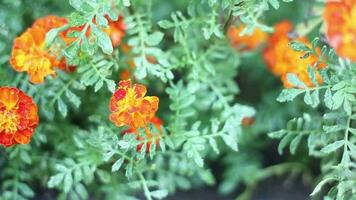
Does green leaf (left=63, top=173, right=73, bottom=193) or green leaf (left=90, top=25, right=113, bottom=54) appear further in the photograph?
green leaf (left=63, top=173, right=73, bottom=193)

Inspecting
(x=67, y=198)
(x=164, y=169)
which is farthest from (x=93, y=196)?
(x=164, y=169)

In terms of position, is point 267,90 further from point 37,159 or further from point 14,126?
point 14,126

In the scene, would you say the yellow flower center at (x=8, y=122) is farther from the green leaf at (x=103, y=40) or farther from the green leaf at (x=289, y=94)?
the green leaf at (x=289, y=94)

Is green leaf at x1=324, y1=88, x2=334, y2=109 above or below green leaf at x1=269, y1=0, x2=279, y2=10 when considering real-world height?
below

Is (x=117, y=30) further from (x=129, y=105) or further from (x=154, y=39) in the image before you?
(x=129, y=105)

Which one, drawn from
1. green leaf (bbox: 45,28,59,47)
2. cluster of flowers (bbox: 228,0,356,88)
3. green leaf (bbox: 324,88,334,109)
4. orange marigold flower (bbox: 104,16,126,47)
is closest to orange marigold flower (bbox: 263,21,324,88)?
cluster of flowers (bbox: 228,0,356,88)

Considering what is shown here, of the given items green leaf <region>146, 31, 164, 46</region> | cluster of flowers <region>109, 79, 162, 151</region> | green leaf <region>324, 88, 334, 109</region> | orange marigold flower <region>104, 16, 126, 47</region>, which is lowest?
green leaf <region>324, 88, 334, 109</region>

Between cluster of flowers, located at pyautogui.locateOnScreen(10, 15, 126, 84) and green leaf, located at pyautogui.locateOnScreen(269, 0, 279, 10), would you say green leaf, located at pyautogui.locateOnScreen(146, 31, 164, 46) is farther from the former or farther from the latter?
green leaf, located at pyautogui.locateOnScreen(269, 0, 279, 10)

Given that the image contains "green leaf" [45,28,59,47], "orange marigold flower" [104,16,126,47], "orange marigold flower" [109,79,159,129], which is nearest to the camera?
"orange marigold flower" [109,79,159,129]
